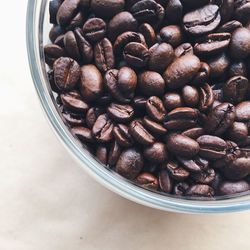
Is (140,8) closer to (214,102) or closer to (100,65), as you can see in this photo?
(100,65)

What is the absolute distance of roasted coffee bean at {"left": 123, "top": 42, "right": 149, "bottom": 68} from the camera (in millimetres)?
956

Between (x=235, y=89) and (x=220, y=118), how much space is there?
2.8 inches

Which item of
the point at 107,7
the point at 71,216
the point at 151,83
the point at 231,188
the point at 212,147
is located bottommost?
the point at 71,216

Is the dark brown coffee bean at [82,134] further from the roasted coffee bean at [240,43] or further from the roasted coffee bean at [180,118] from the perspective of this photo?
the roasted coffee bean at [240,43]

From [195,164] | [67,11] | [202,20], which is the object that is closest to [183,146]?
[195,164]

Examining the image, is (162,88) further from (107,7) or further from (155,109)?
(107,7)

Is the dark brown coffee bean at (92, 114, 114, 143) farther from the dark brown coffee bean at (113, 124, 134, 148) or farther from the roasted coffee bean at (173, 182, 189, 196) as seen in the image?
the roasted coffee bean at (173, 182, 189, 196)

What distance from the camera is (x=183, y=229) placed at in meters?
1.18

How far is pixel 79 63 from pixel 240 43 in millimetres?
339

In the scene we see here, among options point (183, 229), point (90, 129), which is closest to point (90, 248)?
point (183, 229)

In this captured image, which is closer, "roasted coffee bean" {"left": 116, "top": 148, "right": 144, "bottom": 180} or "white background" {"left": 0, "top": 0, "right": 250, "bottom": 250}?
"roasted coffee bean" {"left": 116, "top": 148, "right": 144, "bottom": 180}

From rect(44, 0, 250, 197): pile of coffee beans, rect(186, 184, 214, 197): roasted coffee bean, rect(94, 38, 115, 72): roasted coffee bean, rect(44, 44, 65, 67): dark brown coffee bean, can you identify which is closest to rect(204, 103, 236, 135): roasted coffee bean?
rect(44, 0, 250, 197): pile of coffee beans

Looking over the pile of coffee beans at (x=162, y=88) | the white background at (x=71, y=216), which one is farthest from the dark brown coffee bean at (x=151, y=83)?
the white background at (x=71, y=216)

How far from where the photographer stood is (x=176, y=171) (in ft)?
3.15
